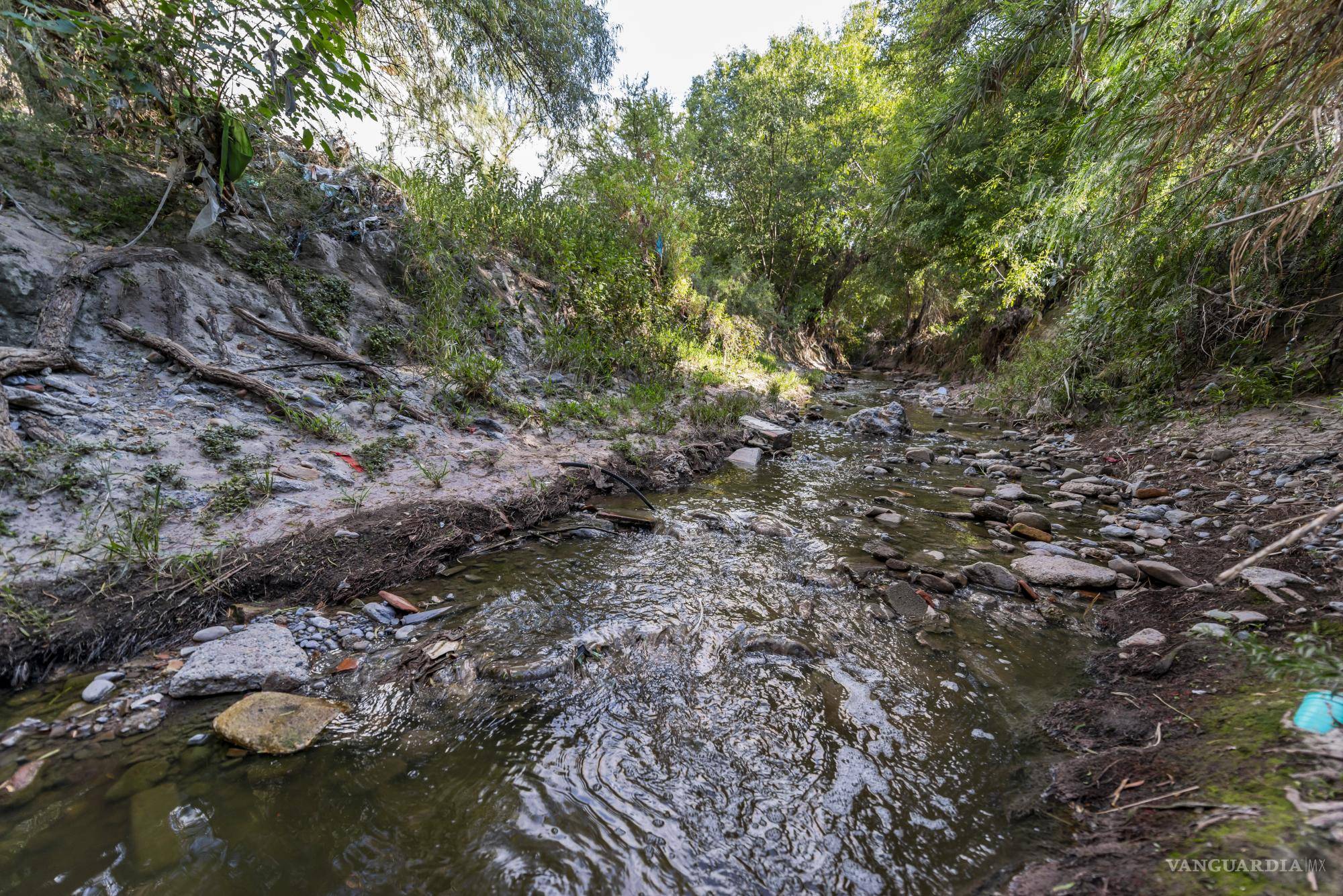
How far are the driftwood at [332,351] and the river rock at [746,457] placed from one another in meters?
3.98

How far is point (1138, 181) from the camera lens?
2840mm

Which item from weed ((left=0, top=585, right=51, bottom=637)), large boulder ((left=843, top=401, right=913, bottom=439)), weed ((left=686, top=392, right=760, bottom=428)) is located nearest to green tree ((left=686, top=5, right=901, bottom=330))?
large boulder ((left=843, top=401, right=913, bottom=439))

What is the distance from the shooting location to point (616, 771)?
179cm

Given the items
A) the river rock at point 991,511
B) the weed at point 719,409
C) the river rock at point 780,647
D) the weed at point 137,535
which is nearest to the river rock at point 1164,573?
the river rock at point 991,511

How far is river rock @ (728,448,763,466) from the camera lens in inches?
257

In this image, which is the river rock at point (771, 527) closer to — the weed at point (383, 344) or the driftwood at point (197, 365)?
the driftwood at point (197, 365)

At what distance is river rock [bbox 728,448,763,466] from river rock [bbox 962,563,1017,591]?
3.34 m

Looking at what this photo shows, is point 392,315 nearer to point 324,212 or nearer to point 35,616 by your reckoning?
point 324,212

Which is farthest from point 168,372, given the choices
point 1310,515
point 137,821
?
point 1310,515

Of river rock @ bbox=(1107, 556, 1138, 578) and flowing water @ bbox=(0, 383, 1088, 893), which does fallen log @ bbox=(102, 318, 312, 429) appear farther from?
river rock @ bbox=(1107, 556, 1138, 578)

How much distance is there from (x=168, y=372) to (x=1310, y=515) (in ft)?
29.3

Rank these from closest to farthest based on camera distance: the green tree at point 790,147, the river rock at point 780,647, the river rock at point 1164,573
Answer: the river rock at point 780,647 → the river rock at point 1164,573 → the green tree at point 790,147

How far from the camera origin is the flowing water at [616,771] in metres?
1.43

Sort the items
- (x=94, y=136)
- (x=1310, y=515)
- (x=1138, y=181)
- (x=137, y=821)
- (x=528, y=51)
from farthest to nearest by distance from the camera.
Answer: (x=528, y=51) < (x=94, y=136) < (x=1310, y=515) < (x=1138, y=181) < (x=137, y=821)
